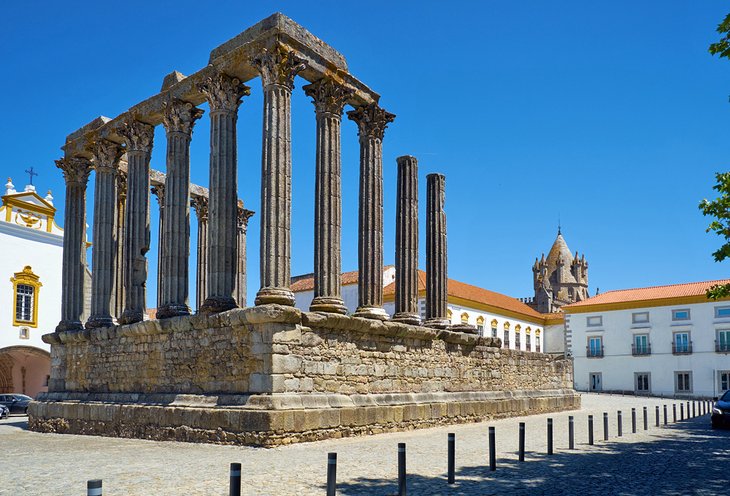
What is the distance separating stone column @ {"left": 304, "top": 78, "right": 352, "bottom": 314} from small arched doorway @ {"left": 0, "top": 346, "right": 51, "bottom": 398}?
69.0ft

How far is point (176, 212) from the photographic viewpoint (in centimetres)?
1731

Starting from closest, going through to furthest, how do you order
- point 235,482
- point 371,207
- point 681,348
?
point 235,482
point 371,207
point 681,348

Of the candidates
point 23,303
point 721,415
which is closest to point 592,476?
point 721,415

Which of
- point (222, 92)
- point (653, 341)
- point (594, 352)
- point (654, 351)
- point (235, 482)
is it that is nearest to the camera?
point (235, 482)

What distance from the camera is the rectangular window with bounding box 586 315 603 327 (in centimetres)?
5388

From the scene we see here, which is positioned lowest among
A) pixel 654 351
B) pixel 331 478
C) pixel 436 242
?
pixel 331 478

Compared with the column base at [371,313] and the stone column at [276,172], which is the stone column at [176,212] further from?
the column base at [371,313]

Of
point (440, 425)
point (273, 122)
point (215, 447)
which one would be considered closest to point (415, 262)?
point (440, 425)

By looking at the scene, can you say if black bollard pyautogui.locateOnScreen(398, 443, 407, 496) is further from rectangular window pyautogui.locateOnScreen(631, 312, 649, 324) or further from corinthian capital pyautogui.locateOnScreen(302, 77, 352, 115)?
rectangular window pyautogui.locateOnScreen(631, 312, 649, 324)

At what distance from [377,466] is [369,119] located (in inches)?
390

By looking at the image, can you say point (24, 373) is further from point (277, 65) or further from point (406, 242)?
point (277, 65)

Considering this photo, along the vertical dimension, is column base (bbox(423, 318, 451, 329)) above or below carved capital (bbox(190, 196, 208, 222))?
below

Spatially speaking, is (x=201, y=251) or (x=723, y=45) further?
(x=201, y=251)

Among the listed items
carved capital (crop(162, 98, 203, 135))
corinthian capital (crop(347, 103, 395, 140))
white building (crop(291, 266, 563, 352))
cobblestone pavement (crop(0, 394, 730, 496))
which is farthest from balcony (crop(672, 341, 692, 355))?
carved capital (crop(162, 98, 203, 135))
